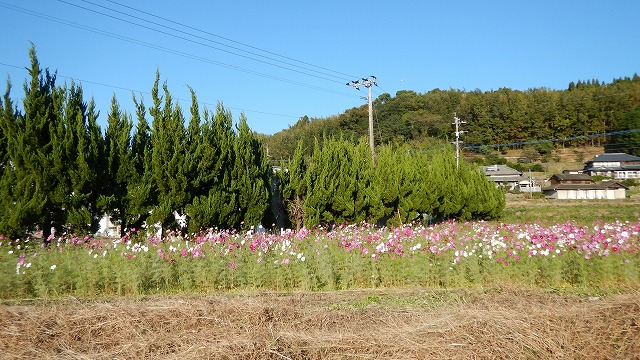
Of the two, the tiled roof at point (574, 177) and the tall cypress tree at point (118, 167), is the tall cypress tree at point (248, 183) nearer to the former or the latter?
the tall cypress tree at point (118, 167)

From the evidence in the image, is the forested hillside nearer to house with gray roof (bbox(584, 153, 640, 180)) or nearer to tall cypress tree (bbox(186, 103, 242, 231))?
house with gray roof (bbox(584, 153, 640, 180))

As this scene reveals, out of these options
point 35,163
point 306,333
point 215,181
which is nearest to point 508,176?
point 215,181

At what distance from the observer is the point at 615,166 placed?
62.7 meters

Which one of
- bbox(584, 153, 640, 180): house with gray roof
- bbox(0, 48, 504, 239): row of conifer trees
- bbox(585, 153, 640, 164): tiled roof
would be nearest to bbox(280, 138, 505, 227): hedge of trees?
bbox(0, 48, 504, 239): row of conifer trees

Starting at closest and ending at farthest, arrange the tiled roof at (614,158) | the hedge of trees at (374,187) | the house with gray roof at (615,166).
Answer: the hedge of trees at (374,187)
the tiled roof at (614,158)
the house with gray roof at (615,166)

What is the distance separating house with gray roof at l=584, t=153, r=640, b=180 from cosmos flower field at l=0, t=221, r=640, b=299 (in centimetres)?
6219

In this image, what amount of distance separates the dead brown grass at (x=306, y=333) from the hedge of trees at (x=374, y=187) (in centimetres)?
1043

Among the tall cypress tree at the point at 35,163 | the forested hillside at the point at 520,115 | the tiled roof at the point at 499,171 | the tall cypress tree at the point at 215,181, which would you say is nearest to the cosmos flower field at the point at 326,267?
the tall cypress tree at the point at 35,163

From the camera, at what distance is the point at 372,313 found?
484 cm

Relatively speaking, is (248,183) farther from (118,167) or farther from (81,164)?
(81,164)

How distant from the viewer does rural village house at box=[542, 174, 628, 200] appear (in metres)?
53.5

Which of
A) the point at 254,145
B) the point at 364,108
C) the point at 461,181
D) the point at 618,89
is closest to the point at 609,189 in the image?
the point at 618,89

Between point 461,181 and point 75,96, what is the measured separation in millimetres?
16433

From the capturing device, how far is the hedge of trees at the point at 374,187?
15023 millimetres
